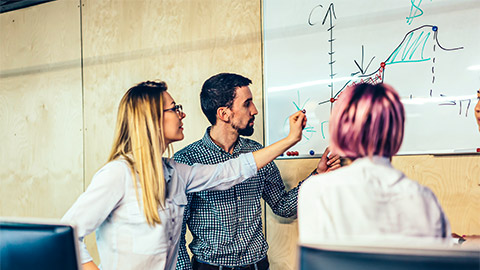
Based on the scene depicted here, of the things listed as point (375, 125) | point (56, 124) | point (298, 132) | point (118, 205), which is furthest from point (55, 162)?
point (375, 125)

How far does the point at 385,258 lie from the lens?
0.84 m

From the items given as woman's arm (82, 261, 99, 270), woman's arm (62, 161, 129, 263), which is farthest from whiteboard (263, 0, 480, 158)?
woman's arm (82, 261, 99, 270)

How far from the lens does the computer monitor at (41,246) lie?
124 cm

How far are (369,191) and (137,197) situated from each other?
94cm

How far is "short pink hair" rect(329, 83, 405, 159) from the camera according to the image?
1.18m

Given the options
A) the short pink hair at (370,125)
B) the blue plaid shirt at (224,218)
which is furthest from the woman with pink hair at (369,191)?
the blue plaid shirt at (224,218)

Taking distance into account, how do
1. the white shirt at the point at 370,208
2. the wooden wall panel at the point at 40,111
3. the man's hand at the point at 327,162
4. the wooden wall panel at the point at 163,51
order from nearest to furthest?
the white shirt at the point at 370,208 < the man's hand at the point at 327,162 < the wooden wall panel at the point at 163,51 < the wooden wall panel at the point at 40,111

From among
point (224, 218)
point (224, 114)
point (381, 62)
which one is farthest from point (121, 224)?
point (381, 62)

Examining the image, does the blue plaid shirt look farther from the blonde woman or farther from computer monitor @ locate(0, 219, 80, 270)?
computer monitor @ locate(0, 219, 80, 270)

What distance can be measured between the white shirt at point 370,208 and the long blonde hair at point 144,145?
77 centimetres

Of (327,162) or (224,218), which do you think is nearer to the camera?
(224,218)

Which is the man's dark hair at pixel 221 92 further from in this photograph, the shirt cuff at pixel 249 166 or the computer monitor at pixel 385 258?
the computer monitor at pixel 385 258

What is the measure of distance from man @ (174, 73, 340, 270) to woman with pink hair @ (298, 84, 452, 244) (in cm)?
115

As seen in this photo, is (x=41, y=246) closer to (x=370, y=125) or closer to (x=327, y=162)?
(x=370, y=125)
